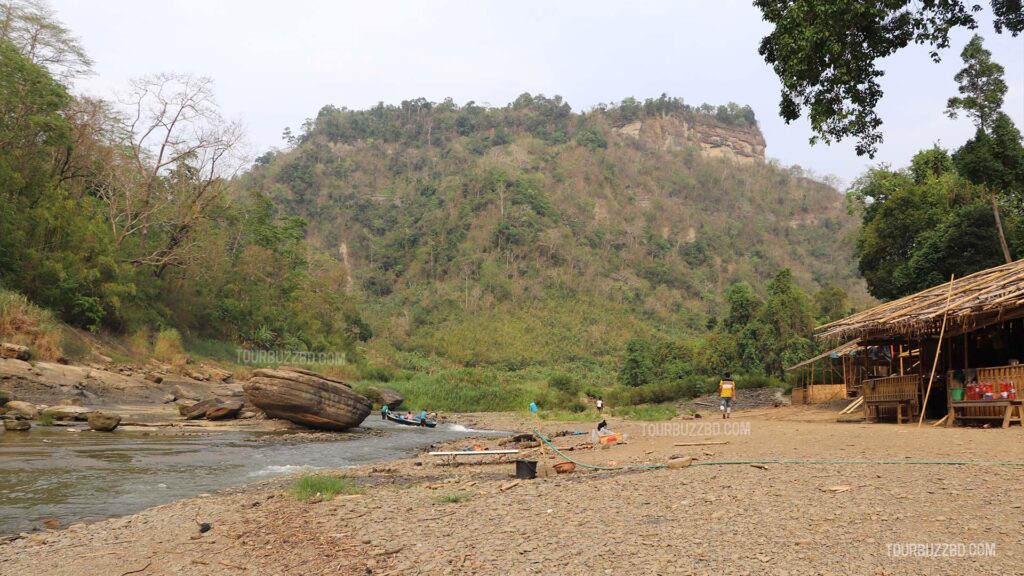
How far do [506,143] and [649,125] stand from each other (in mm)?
35456

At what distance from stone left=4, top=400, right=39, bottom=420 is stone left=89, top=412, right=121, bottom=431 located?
180cm

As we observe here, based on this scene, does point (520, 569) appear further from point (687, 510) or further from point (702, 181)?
point (702, 181)

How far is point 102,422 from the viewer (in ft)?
58.0

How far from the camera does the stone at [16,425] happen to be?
15.8m

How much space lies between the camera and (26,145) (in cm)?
3047

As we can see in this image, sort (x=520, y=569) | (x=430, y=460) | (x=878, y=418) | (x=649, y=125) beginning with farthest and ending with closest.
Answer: (x=649, y=125), (x=878, y=418), (x=430, y=460), (x=520, y=569)

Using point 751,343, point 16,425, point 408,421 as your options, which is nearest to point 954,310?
point 16,425

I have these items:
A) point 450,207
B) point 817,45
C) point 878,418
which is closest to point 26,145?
point 817,45

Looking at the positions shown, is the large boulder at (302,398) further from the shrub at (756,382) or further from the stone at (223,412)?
the shrub at (756,382)

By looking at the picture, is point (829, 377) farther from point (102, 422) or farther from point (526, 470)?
point (102, 422)

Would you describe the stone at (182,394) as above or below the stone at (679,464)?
below

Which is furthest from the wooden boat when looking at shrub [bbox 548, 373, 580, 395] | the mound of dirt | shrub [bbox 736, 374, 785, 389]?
shrub [bbox 736, 374, 785, 389]

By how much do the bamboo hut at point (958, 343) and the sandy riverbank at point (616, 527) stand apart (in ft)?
14.7

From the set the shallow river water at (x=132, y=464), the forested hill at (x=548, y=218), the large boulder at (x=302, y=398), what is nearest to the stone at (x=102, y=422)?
the shallow river water at (x=132, y=464)
